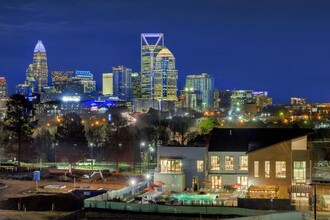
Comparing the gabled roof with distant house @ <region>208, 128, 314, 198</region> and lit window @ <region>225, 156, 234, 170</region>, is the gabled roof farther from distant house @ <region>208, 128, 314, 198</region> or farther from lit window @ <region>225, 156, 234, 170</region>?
lit window @ <region>225, 156, 234, 170</region>

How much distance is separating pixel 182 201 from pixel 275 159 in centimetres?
661

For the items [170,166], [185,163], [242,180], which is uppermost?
[185,163]

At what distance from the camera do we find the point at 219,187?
3381 cm

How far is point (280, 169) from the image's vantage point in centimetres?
3167

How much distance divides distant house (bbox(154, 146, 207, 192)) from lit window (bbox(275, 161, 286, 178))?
14.9 feet

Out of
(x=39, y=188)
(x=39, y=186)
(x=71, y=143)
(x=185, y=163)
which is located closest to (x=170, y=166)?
(x=185, y=163)

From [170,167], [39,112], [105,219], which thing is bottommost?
[105,219]

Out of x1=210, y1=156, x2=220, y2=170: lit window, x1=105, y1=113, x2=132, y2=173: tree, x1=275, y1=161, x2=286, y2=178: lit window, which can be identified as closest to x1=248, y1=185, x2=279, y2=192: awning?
x1=275, y1=161, x2=286, y2=178: lit window

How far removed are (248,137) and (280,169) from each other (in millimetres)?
3774

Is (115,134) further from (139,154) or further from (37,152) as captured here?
(37,152)

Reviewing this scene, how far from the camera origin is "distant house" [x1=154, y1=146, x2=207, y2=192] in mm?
34181

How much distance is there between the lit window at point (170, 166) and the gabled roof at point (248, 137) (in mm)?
2156

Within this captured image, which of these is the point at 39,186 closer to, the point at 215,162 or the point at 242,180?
the point at 215,162

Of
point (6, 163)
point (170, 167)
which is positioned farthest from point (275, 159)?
point (6, 163)
